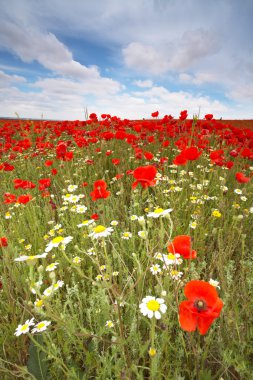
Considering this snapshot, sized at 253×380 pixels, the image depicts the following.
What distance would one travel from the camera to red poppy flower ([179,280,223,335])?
0.99 m

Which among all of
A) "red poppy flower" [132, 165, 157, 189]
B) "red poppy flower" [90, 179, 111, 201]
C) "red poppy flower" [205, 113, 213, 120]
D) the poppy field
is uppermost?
"red poppy flower" [205, 113, 213, 120]

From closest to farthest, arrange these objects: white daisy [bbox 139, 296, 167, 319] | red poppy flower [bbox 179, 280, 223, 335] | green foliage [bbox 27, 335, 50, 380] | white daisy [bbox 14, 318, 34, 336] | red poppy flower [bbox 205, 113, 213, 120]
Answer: red poppy flower [bbox 179, 280, 223, 335], white daisy [bbox 139, 296, 167, 319], white daisy [bbox 14, 318, 34, 336], green foliage [bbox 27, 335, 50, 380], red poppy flower [bbox 205, 113, 213, 120]

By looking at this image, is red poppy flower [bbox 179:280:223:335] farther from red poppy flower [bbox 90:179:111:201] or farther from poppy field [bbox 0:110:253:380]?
red poppy flower [bbox 90:179:111:201]

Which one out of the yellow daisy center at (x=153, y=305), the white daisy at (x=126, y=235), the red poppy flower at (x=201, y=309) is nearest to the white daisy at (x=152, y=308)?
the yellow daisy center at (x=153, y=305)

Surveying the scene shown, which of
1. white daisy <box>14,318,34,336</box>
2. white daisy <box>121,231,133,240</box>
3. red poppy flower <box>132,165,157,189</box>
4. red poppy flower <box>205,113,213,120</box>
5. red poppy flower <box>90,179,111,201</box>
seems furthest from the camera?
red poppy flower <box>205,113,213,120</box>

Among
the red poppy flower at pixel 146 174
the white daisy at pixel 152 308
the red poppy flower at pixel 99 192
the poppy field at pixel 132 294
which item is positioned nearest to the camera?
the white daisy at pixel 152 308

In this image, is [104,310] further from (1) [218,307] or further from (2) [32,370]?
(1) [218,307]

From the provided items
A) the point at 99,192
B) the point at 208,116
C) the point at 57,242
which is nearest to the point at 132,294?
the point at 57,242

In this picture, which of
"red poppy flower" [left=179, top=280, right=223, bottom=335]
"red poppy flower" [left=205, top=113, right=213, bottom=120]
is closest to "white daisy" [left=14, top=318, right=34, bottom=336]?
"red poppy flower" [left=179, top=280, right=223, bottom=335]

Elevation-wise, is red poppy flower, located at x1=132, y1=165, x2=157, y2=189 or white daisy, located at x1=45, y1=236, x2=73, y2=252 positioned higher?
red poppy flower, located at x1=132, y1=165, x2=157, y2=189

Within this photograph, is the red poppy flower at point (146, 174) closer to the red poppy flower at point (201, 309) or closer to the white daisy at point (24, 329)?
the red poppy flower at point (201, 309)

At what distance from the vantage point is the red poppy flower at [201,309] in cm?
99

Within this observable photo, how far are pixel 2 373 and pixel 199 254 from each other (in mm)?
1891

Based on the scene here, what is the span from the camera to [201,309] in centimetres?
101
